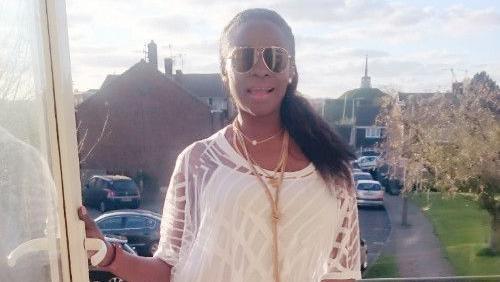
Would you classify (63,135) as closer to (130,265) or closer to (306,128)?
(130,265)

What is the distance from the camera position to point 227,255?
112 cm

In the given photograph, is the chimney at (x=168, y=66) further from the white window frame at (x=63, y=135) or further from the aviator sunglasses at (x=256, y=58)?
the white window frame at (x=63, y=135)

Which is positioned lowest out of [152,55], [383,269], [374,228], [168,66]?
[374,228]

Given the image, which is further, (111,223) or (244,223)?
(111,223)

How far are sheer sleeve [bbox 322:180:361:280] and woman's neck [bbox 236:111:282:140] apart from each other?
0.19 meters

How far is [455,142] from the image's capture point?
8.62 meters

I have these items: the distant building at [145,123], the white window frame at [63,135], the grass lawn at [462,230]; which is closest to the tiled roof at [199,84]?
the distant building at [145,123]

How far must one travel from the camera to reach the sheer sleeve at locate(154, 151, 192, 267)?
3.83ft

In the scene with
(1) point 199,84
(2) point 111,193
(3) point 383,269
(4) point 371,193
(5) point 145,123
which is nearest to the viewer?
(3) point 383,269

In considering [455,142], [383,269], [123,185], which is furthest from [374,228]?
[123,185]

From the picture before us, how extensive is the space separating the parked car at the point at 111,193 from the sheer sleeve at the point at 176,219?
955 cm

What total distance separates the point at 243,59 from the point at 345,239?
0.41 metres

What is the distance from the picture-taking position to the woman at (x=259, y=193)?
111 cm

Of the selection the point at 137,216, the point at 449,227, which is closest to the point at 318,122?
the point at 137,216
